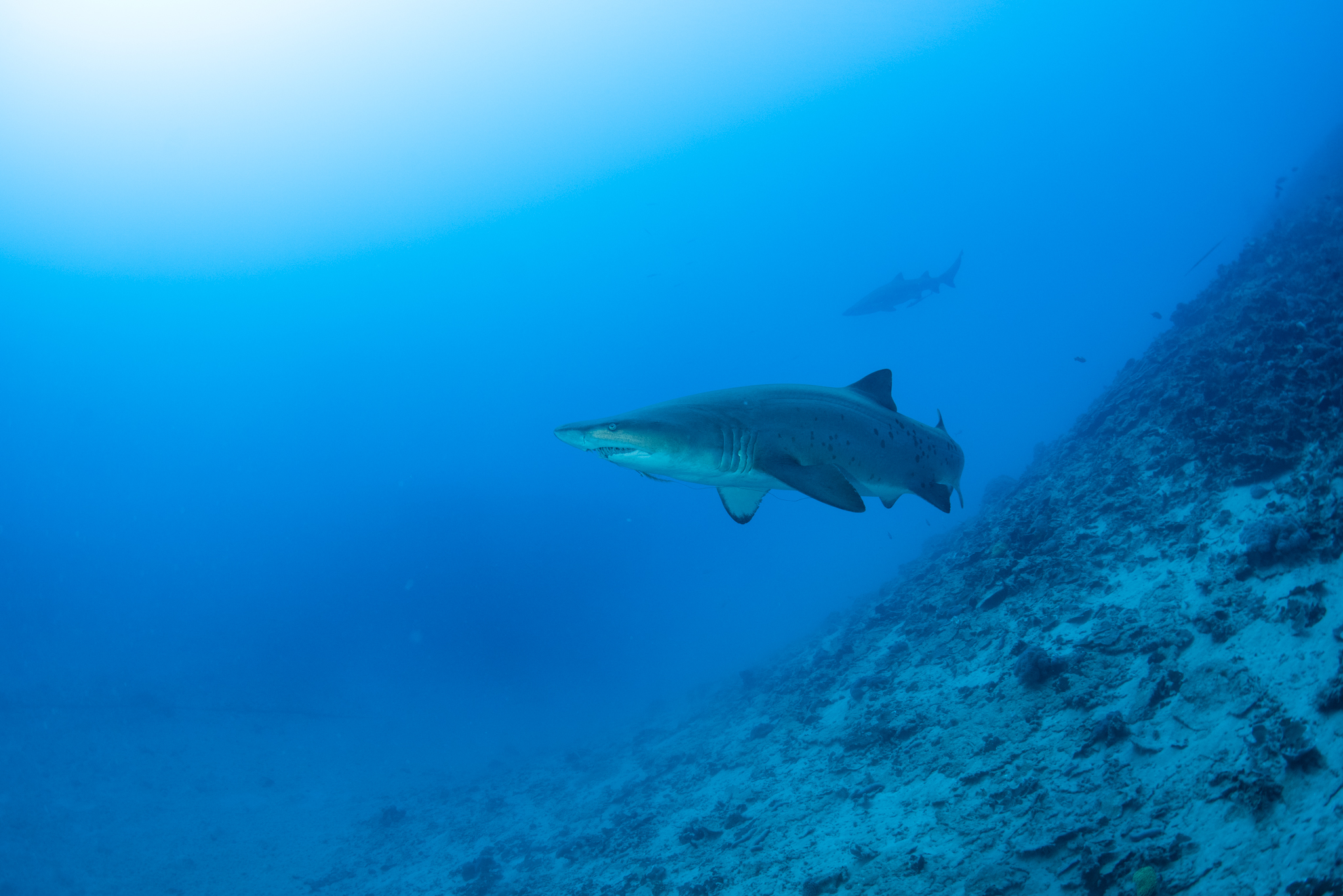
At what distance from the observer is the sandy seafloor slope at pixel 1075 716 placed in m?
3.04

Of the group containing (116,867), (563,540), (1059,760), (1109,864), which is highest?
(563,540)

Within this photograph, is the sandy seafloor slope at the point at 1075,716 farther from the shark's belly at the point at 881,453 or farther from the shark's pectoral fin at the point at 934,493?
the shark's belly at the point at 881,453

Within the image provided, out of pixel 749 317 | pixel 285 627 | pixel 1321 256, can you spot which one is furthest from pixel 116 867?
pixel 749 317

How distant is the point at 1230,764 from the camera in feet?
9.83

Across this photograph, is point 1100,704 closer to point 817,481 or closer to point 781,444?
point 817,481

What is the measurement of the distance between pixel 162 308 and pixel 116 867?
590ft

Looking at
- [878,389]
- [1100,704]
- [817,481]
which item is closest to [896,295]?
[878,389]

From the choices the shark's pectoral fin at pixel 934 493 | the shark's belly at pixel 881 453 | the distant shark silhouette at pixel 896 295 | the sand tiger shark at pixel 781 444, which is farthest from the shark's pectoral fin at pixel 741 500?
the distant shark silhouette at pixel 896 295

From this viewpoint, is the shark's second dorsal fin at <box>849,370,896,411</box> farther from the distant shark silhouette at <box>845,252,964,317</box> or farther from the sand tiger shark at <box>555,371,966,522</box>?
the distant shark silhouette at <box>845,252,964,317</box>

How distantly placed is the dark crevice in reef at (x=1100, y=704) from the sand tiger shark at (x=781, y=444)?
2.08 meters

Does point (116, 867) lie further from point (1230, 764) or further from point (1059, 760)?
point (1230, 764)

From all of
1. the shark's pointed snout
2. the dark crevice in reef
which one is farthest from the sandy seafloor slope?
the shark's pointed snout

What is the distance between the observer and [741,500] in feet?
14.7

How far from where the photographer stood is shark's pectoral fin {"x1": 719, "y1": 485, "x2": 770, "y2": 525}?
14.5 ft
